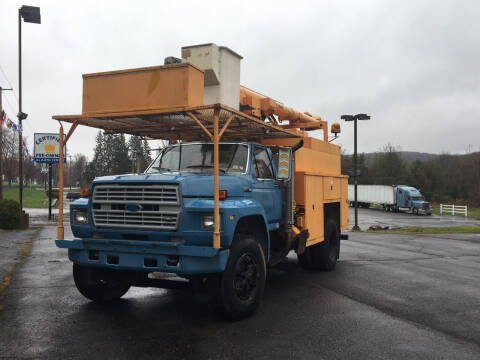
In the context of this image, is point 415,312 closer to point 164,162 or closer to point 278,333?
point 278,333

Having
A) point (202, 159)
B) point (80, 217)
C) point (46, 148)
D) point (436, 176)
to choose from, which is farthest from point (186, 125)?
point (436, 176)

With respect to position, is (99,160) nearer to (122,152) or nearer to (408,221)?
(408,221)

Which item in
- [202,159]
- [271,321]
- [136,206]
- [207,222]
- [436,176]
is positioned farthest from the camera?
[436,176]

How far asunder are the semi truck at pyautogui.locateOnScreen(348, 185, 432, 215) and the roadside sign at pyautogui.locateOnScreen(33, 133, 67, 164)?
36.2m

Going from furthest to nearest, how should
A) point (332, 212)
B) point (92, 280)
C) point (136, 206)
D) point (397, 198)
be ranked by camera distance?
point (397, 198), point (332, 212), point (92, 280), point (136, 206)

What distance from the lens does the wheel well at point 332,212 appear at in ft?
30.5

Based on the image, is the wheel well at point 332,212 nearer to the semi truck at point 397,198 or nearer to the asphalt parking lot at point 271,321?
the asphalt parking lot at point 271,321

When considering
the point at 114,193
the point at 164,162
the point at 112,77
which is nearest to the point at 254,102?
the point at 164,162

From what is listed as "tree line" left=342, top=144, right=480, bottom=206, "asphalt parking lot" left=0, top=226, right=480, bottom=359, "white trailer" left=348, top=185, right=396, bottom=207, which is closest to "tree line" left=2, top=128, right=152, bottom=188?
"asphalt parking lot" left=0, top=226, right=480, bottom=359

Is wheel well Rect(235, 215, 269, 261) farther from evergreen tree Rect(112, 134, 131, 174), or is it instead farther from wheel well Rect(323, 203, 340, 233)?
evergreen tree Rect(112, 134, 131, 174)

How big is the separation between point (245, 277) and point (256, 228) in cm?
79

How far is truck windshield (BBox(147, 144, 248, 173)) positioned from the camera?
258 inches

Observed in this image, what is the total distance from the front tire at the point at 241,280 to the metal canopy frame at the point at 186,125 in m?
0.55

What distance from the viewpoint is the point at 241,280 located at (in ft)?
18.9
